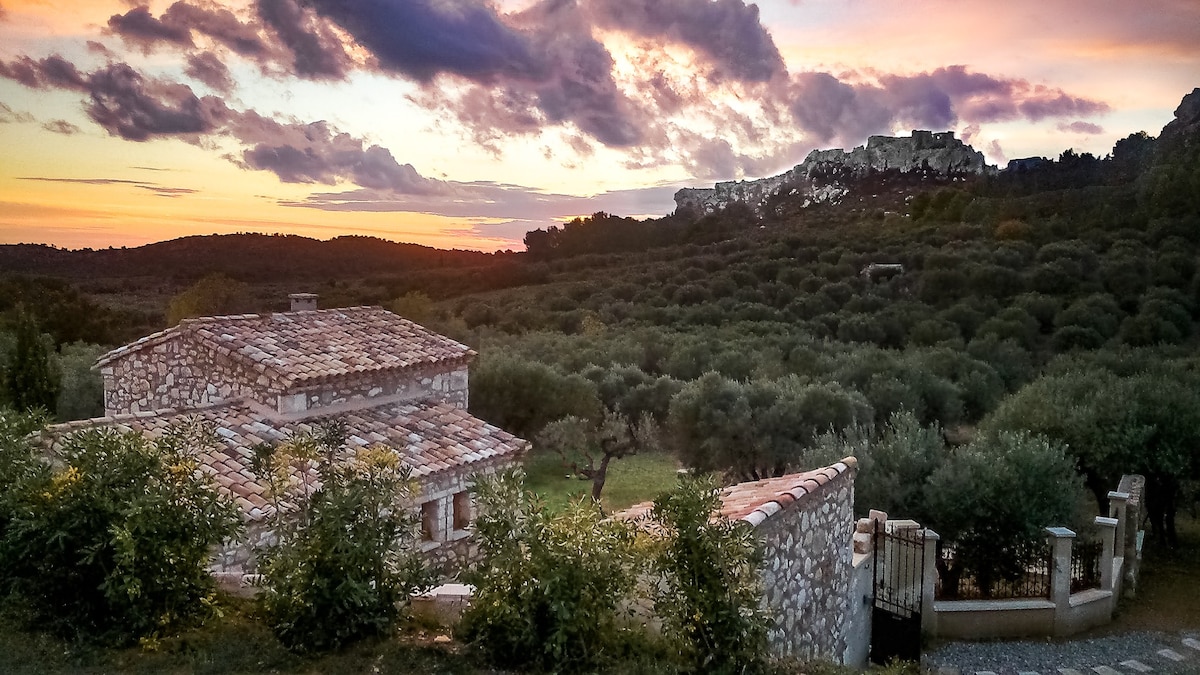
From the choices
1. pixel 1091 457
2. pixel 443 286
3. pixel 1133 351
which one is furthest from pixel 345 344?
pixel 443 286

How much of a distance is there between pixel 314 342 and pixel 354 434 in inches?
84.7

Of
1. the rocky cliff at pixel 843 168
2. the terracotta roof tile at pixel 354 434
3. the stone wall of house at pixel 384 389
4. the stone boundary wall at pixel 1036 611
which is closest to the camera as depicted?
the terracotta roof tile at pixel 354 434

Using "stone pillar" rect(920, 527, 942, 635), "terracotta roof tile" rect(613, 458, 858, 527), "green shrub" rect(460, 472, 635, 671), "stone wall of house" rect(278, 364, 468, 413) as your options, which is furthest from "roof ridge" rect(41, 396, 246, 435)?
"stone pillar" rect(920, 527, 942, 635)

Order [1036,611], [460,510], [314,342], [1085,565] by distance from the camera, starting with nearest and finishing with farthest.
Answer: [460,510]
[314,342]
[1036,611]
[1085,565]

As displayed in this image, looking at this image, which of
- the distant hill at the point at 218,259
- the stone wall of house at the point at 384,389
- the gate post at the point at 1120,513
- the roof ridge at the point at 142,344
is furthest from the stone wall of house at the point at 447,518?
the distant hill at the point at 218,259

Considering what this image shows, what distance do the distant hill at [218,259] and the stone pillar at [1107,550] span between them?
32.6 metres

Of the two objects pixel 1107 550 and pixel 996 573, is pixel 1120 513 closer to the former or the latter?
pixel 1107 550

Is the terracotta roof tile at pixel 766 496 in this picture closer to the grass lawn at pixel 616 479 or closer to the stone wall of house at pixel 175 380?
the stone wall of house at pixel 175 380

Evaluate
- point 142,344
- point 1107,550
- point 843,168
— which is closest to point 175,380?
point 142,344

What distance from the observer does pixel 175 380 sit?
39.5ft

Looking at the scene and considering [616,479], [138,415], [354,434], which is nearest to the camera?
[138,415]

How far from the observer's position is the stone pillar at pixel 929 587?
11828 millimetres

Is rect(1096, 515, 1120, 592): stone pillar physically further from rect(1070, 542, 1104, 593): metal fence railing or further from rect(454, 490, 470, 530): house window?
rect(454, 490, 470, 530): house window

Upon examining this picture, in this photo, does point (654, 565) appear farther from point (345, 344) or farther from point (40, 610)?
point (345, 344)
